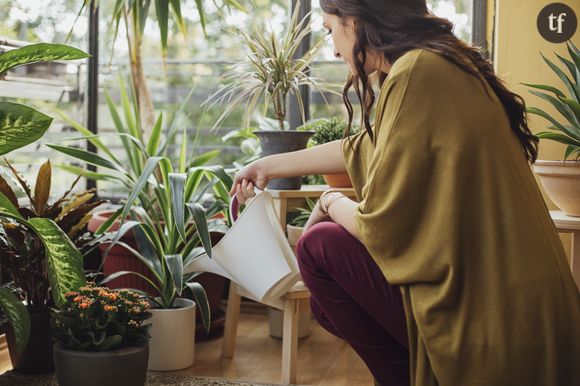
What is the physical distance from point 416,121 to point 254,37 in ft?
4.30

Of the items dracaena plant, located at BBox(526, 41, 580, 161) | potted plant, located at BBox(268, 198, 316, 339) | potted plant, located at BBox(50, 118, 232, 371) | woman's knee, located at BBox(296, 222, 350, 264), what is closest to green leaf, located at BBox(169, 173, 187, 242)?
potted plant, located at BBox(50, 118, 232, 371)

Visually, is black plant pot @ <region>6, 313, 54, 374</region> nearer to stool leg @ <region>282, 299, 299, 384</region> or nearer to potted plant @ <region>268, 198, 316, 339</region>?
stool leg @ <region>282, 299, 299, 384</region>

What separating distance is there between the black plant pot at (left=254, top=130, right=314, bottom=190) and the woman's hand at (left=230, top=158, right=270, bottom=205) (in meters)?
0.56

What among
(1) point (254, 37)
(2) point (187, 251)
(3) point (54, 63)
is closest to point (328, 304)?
(2) point (187, 251)

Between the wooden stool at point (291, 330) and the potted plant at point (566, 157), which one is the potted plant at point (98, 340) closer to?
the wooden stool at point (291, 330)

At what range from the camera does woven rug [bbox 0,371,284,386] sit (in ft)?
7.23

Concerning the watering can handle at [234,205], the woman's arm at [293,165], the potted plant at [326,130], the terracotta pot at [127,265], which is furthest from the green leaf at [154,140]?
the woman's arm at [293,165]

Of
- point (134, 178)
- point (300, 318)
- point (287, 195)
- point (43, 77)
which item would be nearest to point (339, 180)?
point (287, 195)

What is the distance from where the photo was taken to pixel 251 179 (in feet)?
6.44

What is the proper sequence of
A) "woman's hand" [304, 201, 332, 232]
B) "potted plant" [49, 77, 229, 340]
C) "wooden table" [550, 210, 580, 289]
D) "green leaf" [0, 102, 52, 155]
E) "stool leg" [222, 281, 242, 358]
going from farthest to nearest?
"stool leg" [222, 281, 242, 358]
"potted plant" [49, 77, 229, 340]
"wooden table" [550, 210, 580, 289]
"green leaf" [0, 102, 52, 155]
"woman's hand" [304, 201, 332, 232]

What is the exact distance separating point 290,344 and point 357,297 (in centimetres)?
73

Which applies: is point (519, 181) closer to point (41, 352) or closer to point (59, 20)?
point (41, 352)

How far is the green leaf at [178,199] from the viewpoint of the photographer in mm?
2283

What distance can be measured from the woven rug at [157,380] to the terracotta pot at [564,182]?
104 cm
